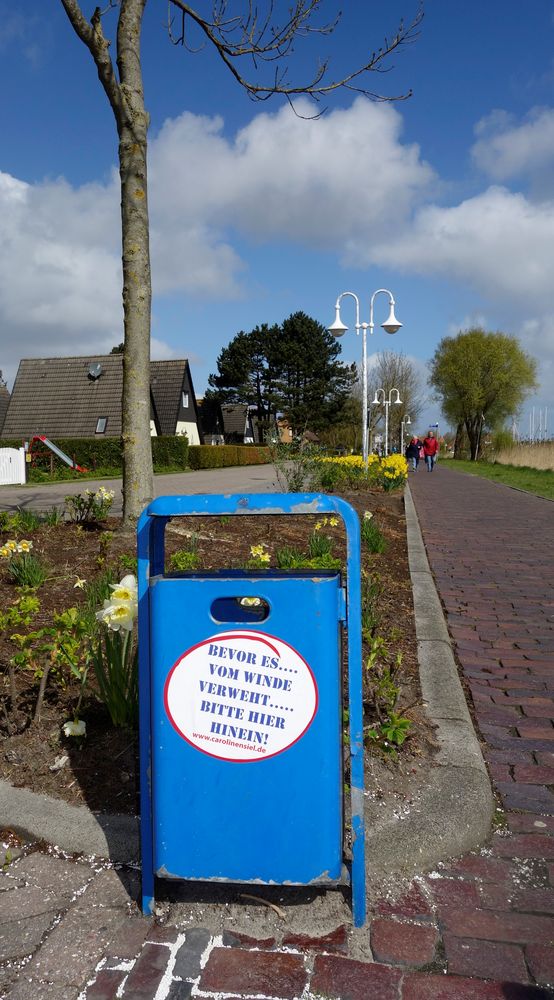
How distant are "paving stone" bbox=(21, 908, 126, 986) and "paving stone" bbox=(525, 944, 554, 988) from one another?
3.75 feet

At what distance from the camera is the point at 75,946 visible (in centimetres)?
201

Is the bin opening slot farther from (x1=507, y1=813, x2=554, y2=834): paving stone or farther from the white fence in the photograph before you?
the white fence

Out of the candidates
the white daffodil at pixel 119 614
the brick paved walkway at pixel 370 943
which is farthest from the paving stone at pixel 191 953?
the white daffodil at pixel 119 614

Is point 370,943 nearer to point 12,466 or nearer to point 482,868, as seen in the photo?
point 482,868

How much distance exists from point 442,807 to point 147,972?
3.96ft

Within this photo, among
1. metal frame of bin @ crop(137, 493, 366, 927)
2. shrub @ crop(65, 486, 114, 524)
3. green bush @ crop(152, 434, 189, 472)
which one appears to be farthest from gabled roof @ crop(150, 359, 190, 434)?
metal frame of bin @ crop(137, 493, 366, 927)

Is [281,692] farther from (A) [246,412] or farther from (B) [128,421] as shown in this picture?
(A) [246,412]

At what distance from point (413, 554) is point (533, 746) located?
15.7 feet

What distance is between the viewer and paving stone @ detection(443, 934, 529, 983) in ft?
6.26

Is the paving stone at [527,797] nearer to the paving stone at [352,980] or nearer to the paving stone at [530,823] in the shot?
the paving stone at [530,823]

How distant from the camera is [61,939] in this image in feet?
6.69

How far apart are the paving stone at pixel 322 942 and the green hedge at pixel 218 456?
114 ft

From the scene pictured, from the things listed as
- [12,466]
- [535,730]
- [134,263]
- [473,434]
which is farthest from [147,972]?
[473,434]

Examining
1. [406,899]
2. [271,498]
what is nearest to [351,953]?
[406,899]
